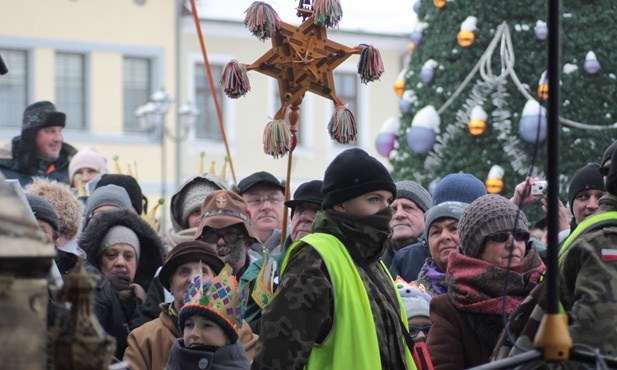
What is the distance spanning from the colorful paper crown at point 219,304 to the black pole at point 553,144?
246 cm

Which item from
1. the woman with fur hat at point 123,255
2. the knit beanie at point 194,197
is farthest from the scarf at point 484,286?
the knit beanie at point 194,197

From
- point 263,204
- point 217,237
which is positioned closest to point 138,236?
point 217,237

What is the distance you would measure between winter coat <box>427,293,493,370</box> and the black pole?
7.14 feet

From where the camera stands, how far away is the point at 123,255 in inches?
258

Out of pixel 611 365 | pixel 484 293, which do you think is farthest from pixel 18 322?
pixel 484 293

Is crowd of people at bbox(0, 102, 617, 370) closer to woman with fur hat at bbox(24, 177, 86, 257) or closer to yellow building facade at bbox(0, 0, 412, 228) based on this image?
woman with fur hat at bbox(24, 177, 86, 257)

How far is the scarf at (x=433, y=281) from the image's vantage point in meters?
5.85

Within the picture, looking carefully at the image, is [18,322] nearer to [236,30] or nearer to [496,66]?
[496,66]

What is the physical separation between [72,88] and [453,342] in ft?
96.9

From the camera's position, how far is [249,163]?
3441cm

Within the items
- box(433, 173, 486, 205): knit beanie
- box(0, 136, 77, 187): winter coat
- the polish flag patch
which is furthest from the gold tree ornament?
box(0, 136, 77, 187): winter coat

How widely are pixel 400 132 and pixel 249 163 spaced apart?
22.8m

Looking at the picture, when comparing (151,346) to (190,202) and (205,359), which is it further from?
(190,202)

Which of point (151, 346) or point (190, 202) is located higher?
point (190, 202)
